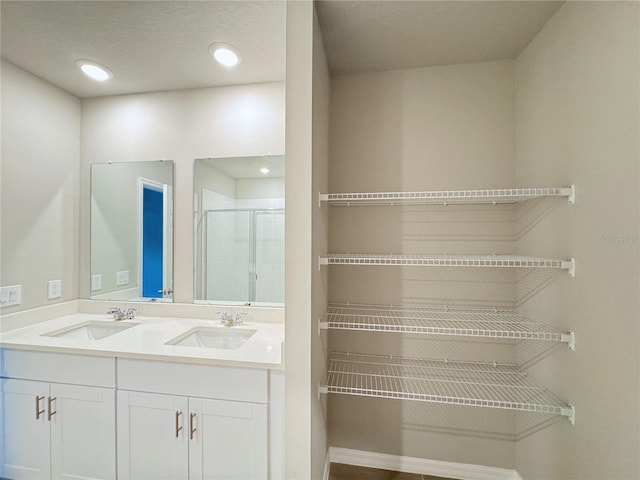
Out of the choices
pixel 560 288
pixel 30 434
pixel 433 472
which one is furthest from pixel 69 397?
pixel 560 288

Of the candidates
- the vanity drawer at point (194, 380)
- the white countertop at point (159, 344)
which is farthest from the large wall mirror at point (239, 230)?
the vanity drawer at point (194, 380)

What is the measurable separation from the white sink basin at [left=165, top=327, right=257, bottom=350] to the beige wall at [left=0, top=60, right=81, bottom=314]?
1.08 m

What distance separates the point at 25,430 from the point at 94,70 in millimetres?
2041

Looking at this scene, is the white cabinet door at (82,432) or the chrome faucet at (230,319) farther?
the chrome faucet at (230,319)

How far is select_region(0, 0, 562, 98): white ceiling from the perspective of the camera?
1338mm

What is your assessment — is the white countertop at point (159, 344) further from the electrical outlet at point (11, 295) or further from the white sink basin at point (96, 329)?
the electrical outlet at point (11, 295)

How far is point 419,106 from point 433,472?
2134mm

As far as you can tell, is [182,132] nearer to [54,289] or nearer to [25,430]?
[54,289]

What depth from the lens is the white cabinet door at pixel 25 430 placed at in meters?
1.52

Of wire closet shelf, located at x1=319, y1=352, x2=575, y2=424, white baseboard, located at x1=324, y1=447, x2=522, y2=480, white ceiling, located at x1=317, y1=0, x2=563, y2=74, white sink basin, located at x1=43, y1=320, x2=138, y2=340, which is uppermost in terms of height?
white ceiling, located at x1=317, y1=0, x2=563, y2=74

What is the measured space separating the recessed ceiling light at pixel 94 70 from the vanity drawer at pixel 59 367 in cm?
163

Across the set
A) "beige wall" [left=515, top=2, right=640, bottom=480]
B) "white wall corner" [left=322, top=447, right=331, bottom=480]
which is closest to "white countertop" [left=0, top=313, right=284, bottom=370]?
"white wall corner" [left=322, top=447, right=331, bottom=480]

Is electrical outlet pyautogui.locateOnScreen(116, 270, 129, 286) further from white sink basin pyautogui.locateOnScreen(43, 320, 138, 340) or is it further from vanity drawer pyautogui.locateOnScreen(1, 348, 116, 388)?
vanity drawer pyautogui.locateOnScreen(1, 348, 116, 388)

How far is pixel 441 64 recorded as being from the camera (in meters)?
1.71
